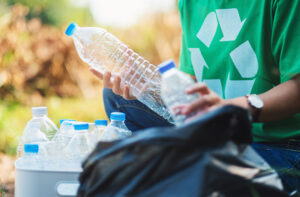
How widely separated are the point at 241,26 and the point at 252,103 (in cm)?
49

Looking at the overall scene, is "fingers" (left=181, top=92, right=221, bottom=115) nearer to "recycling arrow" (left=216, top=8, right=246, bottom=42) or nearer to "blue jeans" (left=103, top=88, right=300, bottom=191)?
"blue jeans" (left=103, top=88, right=300, bottom=191)

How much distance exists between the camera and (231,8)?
1841 mm

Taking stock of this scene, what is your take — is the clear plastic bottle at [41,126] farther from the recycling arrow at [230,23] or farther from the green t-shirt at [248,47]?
the recycling arrow at [230,23]

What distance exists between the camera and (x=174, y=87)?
1312 millimetres

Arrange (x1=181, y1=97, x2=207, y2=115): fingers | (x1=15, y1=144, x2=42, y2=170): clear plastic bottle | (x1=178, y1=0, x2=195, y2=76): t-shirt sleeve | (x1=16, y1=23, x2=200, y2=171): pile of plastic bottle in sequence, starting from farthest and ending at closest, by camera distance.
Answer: (x1=178, y1=0, x2=195, y2=76): t-shirt sleeve, (x1=15, y1=144, x2=42, y2=170): clear plastic bottle, (x1=16, y1=23, x2=200, y2=171): pile of plastic bottle, (x1=181, y1=97, x2=207, y2=115): fingers

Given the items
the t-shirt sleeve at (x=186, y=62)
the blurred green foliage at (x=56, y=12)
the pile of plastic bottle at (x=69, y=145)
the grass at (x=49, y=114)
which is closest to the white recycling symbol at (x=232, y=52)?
the t-shirt sleeve at (x=186, y=62)

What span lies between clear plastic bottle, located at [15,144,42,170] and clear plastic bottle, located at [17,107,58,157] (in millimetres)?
309

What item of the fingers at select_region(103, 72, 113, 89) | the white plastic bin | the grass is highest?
the fingers at select_region(103, 72, 113, 89)

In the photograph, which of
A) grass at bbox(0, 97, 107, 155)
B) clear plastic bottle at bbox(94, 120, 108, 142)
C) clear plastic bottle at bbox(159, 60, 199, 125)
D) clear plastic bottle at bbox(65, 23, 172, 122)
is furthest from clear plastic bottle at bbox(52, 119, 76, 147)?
grass at bbox(0, 97, 107, 155)

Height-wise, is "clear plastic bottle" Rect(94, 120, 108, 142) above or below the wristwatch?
below

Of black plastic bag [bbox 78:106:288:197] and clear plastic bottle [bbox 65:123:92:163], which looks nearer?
black plastic bag [bbox 78:106:288:197]

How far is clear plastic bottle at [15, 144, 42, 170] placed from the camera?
5.12 feet

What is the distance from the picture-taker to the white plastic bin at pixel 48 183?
1.51m

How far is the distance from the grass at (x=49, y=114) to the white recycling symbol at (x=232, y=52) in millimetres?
2133
